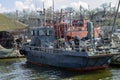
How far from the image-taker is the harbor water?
30641 mm

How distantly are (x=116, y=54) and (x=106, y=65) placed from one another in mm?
1571

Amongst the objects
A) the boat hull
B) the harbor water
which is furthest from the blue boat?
the harbor water

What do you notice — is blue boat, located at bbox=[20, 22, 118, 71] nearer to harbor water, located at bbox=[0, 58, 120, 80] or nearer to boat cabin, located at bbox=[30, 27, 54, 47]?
boat cabin, located at bbox=[30, 27, 54, 47]

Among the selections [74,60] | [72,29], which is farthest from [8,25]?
[74,60]

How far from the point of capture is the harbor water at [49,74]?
101 feet

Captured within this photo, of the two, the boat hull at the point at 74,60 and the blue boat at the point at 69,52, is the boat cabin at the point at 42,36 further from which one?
the boat hull at the point at 74,60

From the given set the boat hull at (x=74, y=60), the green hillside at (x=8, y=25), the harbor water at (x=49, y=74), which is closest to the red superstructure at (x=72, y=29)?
the boat hull at (x=74, y=60)

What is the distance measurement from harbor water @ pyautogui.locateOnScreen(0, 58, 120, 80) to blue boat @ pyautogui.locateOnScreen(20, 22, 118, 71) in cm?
72

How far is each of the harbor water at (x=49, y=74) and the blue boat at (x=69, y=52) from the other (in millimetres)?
725

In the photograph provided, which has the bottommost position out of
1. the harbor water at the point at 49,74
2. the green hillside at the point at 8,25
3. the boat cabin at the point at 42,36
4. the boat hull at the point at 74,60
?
the harbor water at the point at 49,74

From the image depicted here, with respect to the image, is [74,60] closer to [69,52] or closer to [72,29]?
[69,52]

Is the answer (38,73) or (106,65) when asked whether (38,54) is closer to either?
(38,73)

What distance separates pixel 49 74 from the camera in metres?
32.9

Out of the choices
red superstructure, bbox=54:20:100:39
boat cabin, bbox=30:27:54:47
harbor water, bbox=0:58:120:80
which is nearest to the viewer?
harbor water, bbox=0:58:120:80
